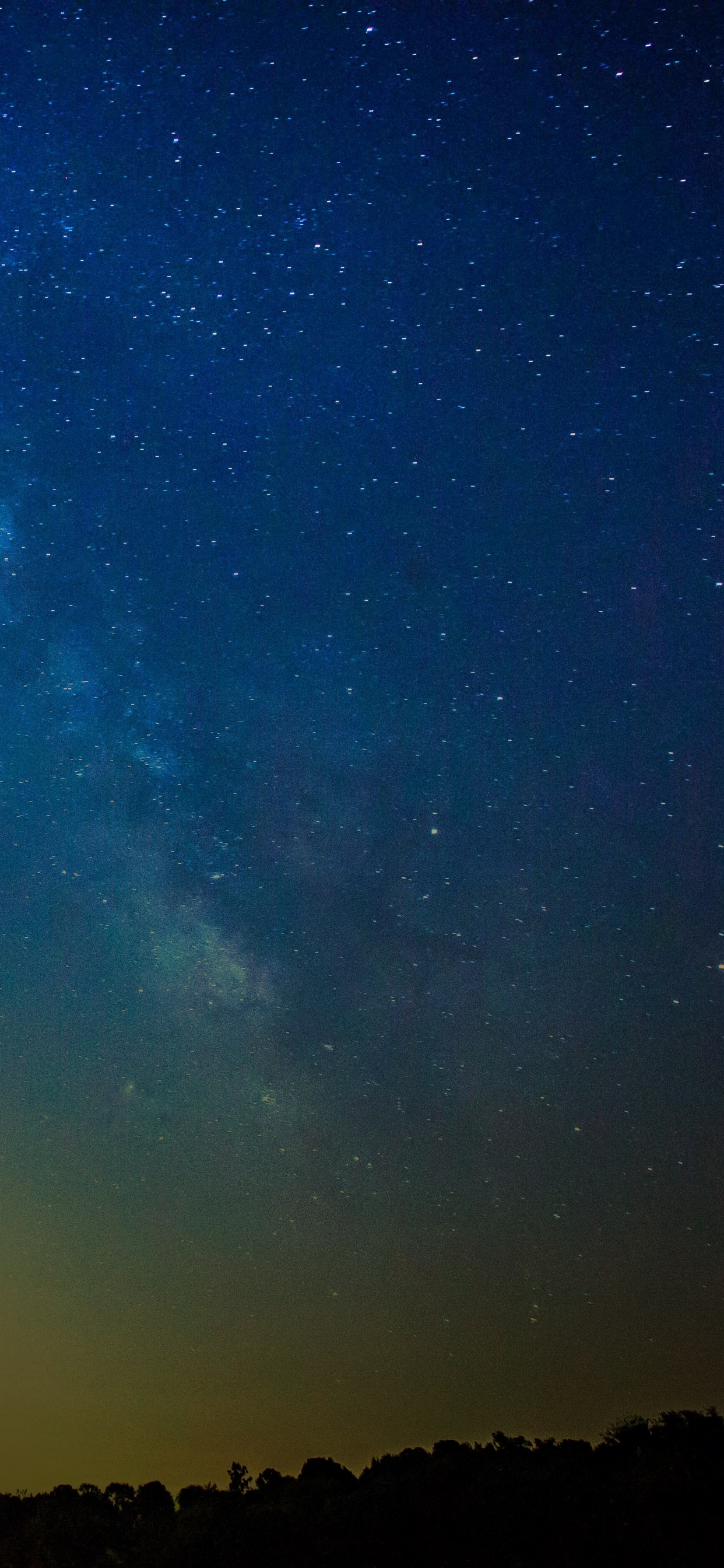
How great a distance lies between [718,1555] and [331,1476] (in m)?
15.6

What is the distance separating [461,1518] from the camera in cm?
1842

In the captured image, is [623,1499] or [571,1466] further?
[571,1466]

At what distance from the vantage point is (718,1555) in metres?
15.4

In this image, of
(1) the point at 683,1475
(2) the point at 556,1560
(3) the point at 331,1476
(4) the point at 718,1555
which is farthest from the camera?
(3) the point at 331,1476

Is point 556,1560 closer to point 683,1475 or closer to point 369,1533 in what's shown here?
point 683,1475

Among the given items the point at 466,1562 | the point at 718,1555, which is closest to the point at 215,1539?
the point at 466,1562

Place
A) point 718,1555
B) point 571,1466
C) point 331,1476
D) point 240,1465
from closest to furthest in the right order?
point 718,1555
point 571,1466
point 331,1476
point 240,1465

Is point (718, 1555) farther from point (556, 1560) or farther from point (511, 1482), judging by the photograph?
point (511, 1482)

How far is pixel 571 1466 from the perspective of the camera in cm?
2044

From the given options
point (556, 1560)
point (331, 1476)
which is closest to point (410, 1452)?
point (331, 1476)

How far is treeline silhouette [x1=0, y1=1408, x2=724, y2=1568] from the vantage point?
16.7m

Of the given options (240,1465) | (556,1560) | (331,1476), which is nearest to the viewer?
(556,1560)

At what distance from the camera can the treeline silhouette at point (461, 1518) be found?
656 inches

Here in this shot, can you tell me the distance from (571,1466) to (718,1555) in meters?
5.64
